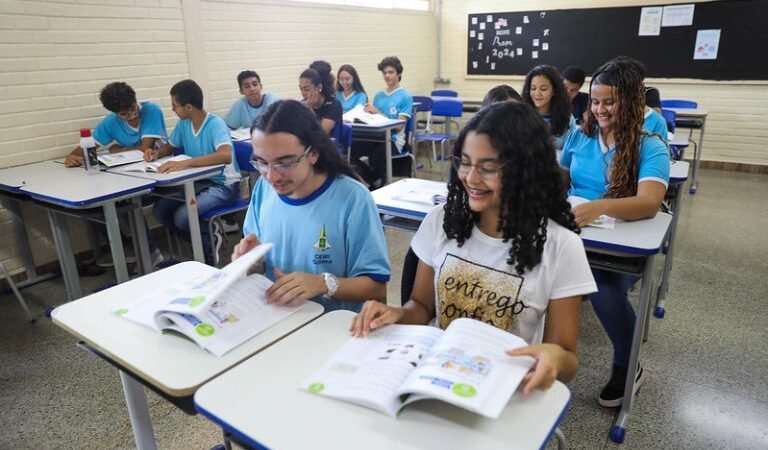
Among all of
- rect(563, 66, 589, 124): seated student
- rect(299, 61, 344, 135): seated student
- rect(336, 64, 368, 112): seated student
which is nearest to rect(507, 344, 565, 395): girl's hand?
rect(563, 66, 589, 124): seated student

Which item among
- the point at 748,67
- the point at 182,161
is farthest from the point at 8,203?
the point at 748,67

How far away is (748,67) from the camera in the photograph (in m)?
5.71

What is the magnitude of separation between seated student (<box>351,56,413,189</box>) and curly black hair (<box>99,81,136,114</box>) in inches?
81.9

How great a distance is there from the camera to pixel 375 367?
990mm

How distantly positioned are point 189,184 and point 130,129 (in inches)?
37.9

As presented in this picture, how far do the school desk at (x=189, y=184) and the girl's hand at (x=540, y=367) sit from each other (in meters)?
2.53

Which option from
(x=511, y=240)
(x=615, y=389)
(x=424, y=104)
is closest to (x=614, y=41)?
(x=424, y=104)

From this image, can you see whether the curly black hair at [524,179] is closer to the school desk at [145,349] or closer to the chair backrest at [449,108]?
the school desk at [145,349]

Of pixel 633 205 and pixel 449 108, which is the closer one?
pixel 633 205

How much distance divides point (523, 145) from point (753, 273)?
9.89ft

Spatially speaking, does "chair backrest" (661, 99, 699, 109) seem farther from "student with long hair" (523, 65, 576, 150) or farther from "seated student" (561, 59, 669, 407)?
"seated student" (561, 59, 669, 407)

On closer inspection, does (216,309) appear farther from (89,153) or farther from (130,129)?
(130,129)

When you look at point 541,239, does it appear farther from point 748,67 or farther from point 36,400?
point 748,67

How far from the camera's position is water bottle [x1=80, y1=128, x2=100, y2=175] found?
3.13 metres
